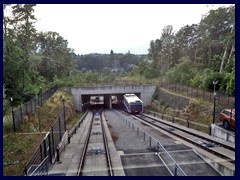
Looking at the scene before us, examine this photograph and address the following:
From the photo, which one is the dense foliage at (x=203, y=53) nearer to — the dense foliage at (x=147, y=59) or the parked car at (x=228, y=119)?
the dense foliage at (x=147, y=59)

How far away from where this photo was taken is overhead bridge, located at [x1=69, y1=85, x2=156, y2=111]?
31541 millimetres

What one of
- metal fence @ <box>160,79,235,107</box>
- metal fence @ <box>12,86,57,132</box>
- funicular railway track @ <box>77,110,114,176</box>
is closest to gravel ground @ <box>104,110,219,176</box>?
funicular railway track @ <box>77,110,114,176</box>

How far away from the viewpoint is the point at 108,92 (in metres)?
35.3

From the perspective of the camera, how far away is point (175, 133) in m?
16.2

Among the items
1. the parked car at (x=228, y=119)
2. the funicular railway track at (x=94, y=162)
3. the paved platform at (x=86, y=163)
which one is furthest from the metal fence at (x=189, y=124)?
the funicular railway track at (x=94, y=162)

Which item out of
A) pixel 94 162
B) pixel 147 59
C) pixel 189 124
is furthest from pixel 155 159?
pixel 147 59

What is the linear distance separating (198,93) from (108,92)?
590 inches

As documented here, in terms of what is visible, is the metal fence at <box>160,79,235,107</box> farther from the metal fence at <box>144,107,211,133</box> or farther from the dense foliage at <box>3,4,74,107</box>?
the dense foliage at <box>3,4,74,107</box>

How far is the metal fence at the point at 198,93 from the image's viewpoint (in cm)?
1726

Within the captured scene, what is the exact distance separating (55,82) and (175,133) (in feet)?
77.4

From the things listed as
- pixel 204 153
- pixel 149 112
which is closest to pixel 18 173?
pixel 204 153

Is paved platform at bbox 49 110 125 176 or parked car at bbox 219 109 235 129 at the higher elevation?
parked car at bbox 219 109 235 129

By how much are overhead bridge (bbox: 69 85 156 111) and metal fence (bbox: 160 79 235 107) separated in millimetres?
1982

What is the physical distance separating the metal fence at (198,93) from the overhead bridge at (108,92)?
6.50 ft
